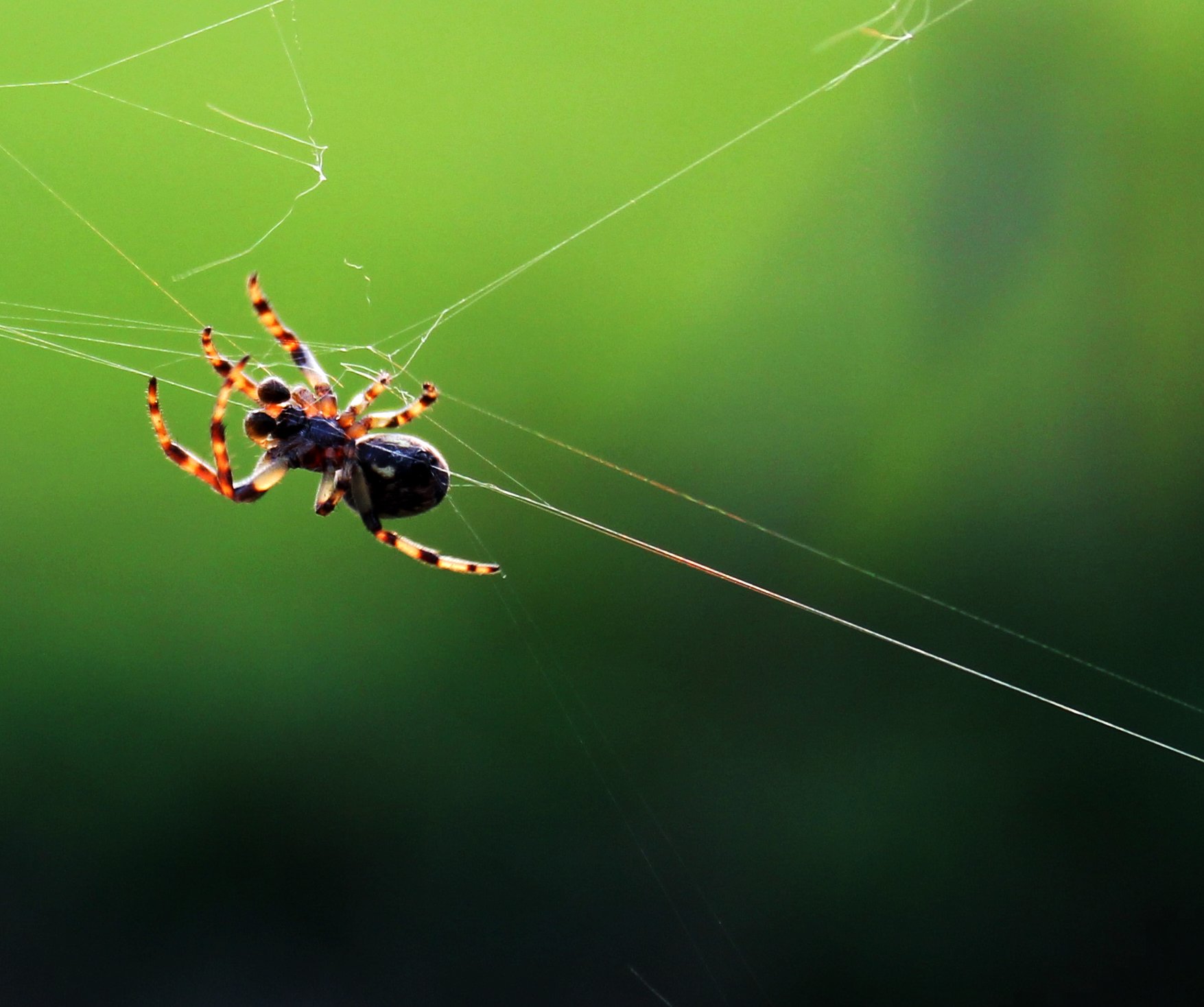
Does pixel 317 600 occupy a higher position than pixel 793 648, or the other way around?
pixel 793 648

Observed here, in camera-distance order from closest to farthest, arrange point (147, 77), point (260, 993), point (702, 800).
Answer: point (147, 77) → point (260, 993) → point (702, 800)

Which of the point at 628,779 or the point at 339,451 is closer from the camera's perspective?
the point at 339,451

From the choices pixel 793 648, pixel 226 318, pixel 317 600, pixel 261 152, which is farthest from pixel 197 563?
pixel 793 648

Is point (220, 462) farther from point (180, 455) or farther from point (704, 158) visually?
point (704, 158)

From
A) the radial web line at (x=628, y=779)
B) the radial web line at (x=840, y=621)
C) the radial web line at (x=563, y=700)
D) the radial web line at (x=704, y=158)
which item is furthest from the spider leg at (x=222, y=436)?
the radial web line at (x=563, y=700)

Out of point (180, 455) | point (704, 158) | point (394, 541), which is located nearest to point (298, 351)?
point (180, 455)

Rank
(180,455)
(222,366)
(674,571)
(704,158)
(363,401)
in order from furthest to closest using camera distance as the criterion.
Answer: (674,571) → (704,158) → (363,401) → (180,455) → (222,366)

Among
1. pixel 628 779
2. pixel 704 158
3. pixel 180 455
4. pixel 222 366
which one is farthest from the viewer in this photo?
pixel 628 779

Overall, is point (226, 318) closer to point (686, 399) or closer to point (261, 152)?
point (261, 152)
